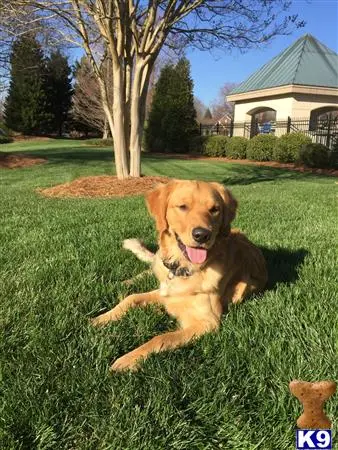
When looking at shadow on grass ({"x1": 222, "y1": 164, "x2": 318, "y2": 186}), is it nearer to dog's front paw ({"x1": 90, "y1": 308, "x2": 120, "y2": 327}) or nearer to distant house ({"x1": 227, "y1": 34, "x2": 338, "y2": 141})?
distant house ({"x1": 227, "y1": 34, "x2": 338, "y2": 141})

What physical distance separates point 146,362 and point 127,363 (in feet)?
0.34

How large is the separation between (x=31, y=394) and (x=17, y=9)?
36.4ft

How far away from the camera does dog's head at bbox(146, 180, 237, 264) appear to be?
3062 mm

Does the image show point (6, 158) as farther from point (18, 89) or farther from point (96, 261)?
point (18, 89)

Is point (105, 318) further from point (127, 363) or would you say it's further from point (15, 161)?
point (15, 161)

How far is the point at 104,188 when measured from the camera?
35.9 feet

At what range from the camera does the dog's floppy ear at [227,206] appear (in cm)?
332

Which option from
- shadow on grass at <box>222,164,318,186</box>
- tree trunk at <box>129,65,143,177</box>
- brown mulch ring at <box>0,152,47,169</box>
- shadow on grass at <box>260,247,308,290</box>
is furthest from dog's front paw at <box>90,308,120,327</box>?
brown mulch ring at <box>0,152,47,169</box>

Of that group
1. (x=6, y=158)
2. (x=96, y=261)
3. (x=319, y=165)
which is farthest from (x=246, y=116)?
(x=96, y=261)

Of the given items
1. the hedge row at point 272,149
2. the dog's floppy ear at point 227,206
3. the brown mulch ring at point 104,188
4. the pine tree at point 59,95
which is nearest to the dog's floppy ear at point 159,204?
the dog's floppy ear at point 227,206

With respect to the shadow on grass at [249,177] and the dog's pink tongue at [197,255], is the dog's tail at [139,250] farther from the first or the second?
the shadow on grass at [249,177]

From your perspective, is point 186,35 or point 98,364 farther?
point 186,35

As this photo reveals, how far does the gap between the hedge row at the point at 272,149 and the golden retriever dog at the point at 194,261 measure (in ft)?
61.1

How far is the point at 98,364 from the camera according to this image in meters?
2.46
